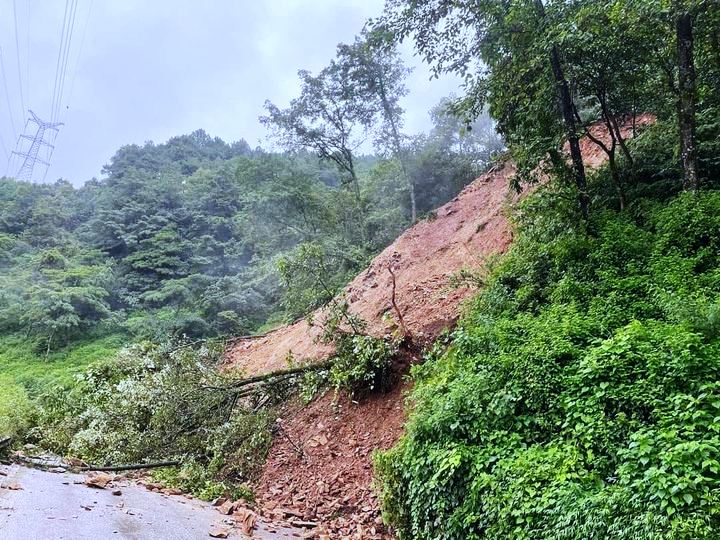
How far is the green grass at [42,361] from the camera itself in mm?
14455

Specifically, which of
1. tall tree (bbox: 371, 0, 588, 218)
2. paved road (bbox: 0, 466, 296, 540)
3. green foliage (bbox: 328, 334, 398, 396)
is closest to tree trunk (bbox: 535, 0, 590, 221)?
tall tree (bbox: 371, 0, 588, 218)

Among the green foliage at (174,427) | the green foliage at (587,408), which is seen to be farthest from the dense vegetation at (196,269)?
the green foliage at (587,408)

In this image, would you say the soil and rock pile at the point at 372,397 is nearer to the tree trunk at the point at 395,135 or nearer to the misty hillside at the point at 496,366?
the misty hillside at the point at 496,366

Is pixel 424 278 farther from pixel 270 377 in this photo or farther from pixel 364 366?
pixel 270 377

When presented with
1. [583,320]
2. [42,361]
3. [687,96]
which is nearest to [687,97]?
[687,96]

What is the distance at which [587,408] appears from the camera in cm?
370

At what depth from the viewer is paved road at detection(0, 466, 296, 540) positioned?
4020 millimetres

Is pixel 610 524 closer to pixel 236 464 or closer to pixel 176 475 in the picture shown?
pixel 236 464

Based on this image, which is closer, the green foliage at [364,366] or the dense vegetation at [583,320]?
the dense vegetation at [583,320]

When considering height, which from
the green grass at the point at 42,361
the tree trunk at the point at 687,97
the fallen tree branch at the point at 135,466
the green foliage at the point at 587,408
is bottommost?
the fallen tree branch at the point at 135,466

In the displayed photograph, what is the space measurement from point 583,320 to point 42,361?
21003 mm

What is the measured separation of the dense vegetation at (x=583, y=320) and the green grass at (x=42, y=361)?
11794mm

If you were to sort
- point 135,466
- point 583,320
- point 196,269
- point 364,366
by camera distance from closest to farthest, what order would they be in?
point 583,320, point 364,366, point 135,466, point 196,269

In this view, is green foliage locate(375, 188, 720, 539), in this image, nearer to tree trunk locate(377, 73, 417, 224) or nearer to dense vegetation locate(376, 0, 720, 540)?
dense vegetation locate(376, 0, 720, 540)
